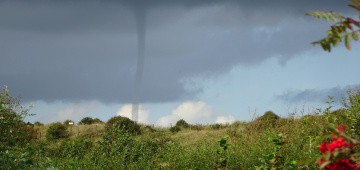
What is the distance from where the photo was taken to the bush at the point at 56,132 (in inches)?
1195

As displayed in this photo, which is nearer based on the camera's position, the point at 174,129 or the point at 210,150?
the point at 210,150

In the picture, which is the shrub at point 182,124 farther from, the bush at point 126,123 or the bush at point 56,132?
the bush at point 56,132

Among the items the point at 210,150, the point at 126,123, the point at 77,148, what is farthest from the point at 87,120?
the point at 210,150

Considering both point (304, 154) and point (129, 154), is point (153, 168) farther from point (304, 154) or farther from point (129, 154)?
point (304, 154)

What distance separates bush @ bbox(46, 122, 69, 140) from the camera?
30.4 meters

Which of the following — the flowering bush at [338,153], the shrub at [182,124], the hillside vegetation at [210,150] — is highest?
the shrub at [182,124]

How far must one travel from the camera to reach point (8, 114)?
33.0ft

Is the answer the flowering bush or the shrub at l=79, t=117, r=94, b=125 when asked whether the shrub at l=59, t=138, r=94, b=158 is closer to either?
the flowering bush

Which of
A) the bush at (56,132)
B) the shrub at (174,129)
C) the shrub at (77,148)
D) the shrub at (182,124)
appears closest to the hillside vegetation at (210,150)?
the shrub at (77,148)

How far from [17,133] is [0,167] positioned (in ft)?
4.02

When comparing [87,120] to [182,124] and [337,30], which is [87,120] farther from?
[337,30]

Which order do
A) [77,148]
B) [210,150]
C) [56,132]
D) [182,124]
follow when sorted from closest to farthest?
1. [210,150]
2. [77,148]
3. [56,132]
4. [182,124]

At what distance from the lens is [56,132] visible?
30859mm

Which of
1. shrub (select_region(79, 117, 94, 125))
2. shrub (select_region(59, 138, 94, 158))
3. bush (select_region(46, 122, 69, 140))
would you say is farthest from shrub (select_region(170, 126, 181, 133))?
shrub (select_region(59, 138, 94, 158))
